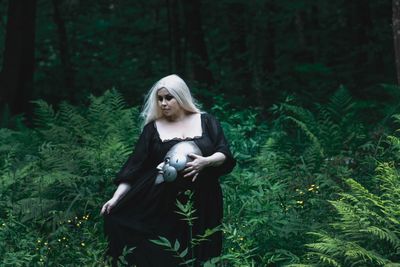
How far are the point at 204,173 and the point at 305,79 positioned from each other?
1092cm

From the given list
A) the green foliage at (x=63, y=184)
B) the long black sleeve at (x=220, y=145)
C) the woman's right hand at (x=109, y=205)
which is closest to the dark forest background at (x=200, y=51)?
the green foliage at (x=63, y=184)

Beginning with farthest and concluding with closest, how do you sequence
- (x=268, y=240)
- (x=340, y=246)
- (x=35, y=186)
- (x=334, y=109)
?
(x=334, y=109), (x=35, y=186), (x=268, y=240), (x=340, y=246)

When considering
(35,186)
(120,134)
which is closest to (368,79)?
(120,134)

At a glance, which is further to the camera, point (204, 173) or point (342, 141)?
point (342, 141)

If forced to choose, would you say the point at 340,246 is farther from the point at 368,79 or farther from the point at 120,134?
the point at 368,79

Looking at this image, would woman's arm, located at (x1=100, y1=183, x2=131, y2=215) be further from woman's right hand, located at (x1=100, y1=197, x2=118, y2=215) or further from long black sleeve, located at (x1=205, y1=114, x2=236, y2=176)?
long black sleeve, located at (x1=205, y1=114, x2=236, y2=176)

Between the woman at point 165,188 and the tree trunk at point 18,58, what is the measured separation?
831cm

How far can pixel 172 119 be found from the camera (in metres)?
6.01

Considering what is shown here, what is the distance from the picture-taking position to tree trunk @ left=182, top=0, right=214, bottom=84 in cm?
1493

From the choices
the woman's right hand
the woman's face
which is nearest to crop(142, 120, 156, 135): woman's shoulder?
the woman's face

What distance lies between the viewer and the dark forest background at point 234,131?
5.97 metres

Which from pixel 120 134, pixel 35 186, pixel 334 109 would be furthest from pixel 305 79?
pixel 35 186

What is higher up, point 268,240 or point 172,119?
point 172,119

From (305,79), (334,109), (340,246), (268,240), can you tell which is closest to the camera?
(340,246)
